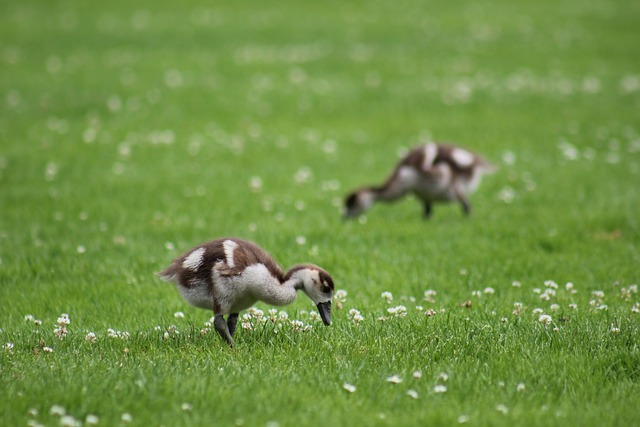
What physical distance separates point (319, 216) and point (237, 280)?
5.98m

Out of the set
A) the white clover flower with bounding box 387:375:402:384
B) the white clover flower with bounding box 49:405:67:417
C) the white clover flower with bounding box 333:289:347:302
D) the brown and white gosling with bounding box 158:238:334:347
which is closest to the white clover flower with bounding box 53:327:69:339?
the brown and white gosling with bounding box 158:238:334:347

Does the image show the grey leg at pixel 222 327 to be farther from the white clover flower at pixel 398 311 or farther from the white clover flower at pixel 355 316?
the white clover flower at pixel 398 311

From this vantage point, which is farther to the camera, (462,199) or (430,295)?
(462,199)

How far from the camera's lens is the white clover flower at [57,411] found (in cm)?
562

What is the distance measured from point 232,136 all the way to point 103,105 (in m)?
4.04

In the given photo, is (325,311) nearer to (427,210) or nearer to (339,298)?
(339,298)

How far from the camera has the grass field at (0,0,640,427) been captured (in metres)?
6.30

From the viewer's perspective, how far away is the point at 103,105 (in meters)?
20.2

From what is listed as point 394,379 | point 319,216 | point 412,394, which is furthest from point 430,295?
point 319,216

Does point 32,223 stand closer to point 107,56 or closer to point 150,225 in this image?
point 150,225

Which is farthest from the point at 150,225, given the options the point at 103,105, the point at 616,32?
the point at 616,32

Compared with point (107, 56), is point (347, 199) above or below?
below

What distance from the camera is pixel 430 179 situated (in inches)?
504

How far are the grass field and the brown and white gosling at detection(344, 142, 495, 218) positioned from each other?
396 mm
